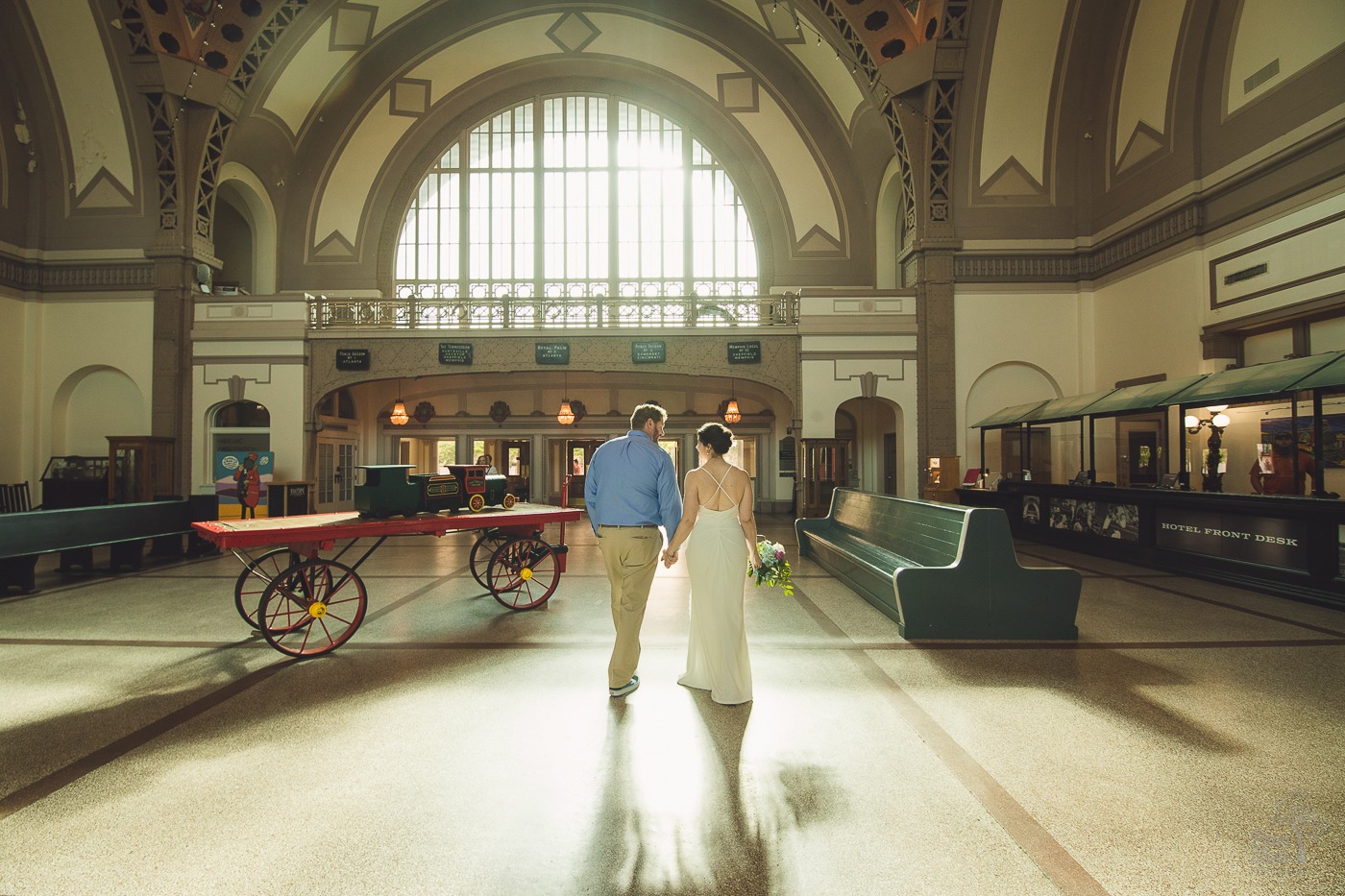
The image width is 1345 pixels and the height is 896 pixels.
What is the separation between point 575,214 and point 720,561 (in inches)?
681

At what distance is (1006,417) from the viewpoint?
528 inches

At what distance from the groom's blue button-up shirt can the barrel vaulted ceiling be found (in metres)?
12.1

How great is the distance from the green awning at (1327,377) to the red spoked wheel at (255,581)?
10.0 metres

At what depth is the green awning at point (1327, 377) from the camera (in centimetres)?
682

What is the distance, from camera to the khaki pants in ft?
13.7

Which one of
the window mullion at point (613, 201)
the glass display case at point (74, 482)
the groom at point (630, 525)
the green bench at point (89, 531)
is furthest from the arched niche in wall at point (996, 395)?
the glass display case at point (74, 482)

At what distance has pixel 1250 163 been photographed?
10570 mm

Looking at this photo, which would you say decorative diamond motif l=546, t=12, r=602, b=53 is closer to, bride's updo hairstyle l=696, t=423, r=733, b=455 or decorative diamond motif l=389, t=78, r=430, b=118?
decorative diamond motif l=389, t=78, r=430, b=118

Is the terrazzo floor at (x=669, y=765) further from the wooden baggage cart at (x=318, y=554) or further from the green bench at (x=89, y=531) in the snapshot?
the green bench at (x=89, y=531)

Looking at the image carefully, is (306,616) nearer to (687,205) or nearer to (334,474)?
(334,474)

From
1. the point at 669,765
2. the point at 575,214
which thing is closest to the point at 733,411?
A: the point at 575,214

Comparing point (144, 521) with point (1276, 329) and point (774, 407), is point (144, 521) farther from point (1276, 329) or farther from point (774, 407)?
point (1276, 329)

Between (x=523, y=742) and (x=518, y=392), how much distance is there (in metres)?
17.3

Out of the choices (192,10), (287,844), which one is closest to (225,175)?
(192,10)
